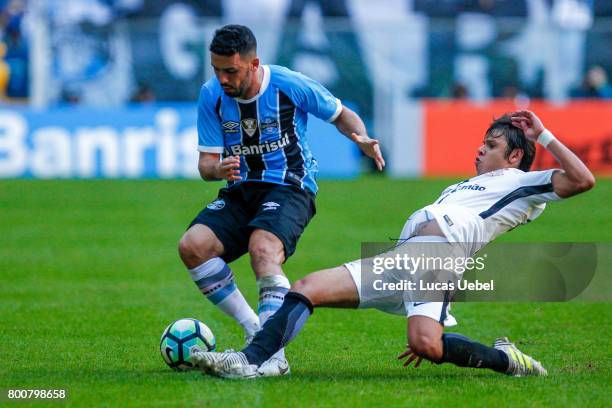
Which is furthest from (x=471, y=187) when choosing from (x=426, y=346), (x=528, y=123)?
(x=426, y=346)

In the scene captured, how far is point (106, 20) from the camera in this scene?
1097 inches

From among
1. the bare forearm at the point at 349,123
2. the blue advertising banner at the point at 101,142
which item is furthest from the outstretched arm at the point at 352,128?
the blue advertising banner at the point at 101,142

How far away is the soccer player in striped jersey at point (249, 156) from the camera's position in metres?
7.08

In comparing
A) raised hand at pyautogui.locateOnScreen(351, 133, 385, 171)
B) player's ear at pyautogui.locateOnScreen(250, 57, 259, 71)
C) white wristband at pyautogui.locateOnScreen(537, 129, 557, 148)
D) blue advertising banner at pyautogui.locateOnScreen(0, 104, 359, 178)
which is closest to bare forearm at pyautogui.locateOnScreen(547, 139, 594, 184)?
white wristband at pyautogui.locateOnScreen(537, 129, 557, 148)

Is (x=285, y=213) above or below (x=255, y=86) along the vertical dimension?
below

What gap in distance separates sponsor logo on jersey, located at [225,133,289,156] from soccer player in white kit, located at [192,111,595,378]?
1067mm

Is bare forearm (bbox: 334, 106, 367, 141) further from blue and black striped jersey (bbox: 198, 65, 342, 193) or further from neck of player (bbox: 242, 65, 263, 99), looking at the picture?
neck of player (bbox: 242, 65, 263, 99)

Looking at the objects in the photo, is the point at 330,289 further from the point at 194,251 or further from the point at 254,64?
the point at 254,64

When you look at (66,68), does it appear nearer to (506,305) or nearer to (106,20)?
(106,20)

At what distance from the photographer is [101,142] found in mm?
23719

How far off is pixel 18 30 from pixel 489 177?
22259mm

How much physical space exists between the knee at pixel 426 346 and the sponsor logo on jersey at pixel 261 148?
1.70 meters

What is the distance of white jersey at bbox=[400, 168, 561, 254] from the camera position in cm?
672

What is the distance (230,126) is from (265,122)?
230 mm
